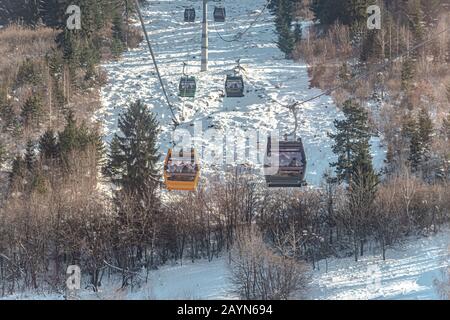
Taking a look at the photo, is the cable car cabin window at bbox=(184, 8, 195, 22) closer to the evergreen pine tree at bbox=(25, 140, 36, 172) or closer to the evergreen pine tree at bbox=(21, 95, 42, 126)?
the evergreen pine tree at bbox=(21, 95, 42, 126)

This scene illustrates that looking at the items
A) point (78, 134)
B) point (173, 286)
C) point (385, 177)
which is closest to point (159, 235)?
point (173, 286)

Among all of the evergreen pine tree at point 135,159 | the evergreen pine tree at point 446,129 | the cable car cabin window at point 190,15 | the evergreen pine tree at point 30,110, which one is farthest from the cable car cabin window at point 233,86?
the cable car cabin window at point 190,15

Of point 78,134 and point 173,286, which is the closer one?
point 173,286

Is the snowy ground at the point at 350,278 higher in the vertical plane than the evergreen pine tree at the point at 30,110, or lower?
lower

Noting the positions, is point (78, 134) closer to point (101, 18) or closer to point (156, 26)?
point (101, 18)

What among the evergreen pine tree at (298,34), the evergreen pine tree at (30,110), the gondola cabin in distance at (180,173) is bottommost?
the gondola cabin in distance at (180,173)

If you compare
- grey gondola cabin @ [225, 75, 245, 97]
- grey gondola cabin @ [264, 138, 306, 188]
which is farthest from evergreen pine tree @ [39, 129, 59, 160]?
grey gondola cabin @ [264, 138, 306, 188]

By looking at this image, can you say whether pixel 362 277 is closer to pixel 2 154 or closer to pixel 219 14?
pixel 2 154

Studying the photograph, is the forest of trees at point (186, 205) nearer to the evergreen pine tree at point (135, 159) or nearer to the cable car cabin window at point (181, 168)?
the evergreen pine tree at point (135, 159)
